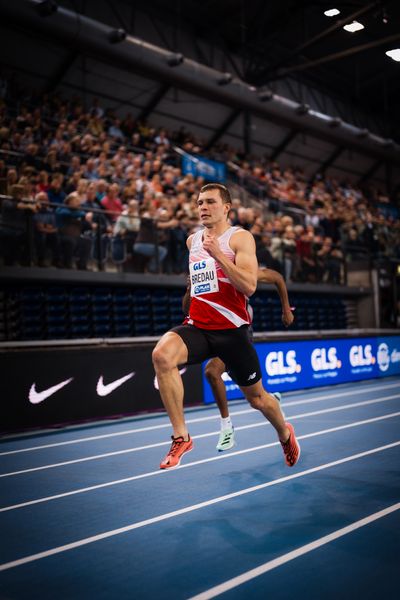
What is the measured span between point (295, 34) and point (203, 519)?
24429 millimetres

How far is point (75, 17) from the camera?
16359 millimetres

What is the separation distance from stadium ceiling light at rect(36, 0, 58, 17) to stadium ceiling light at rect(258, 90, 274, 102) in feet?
29.6

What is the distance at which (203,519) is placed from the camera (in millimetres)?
4086

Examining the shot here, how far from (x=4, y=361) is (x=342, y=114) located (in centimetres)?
2598

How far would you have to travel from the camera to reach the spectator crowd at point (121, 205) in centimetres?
1058

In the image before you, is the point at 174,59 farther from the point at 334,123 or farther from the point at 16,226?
the point at 16,226

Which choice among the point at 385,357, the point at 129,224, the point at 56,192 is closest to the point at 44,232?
the point at 56,192

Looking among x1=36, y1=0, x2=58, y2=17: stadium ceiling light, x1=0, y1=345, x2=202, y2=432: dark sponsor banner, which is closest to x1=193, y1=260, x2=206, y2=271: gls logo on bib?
x1=0, y1=345, x2=202, y2=432: dark sponsor banner

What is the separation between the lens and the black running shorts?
4680 millimetres

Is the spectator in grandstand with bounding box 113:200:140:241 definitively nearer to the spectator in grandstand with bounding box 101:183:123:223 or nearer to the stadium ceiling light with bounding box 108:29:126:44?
the spectator in grandstand with bounding box 101:183:123:223

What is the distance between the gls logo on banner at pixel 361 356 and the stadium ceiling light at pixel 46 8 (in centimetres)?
1108

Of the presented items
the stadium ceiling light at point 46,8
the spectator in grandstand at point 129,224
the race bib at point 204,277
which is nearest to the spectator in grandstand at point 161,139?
the stadium ceiling light at point 46,8

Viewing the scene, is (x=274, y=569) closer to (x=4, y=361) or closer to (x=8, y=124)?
(x=4, y=361)

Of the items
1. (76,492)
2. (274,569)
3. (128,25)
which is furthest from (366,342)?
(128,25)
